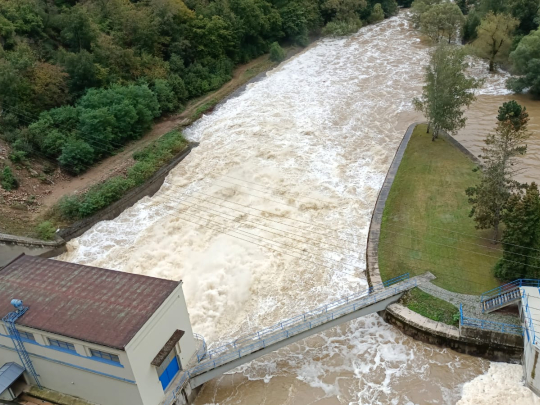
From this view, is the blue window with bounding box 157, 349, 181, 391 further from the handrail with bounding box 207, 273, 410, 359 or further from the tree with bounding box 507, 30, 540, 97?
the tree with bounding box 507, 30, 540, 97

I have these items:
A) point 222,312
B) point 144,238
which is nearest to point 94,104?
point 144,238

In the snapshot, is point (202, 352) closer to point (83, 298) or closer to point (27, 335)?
point (83, 298)

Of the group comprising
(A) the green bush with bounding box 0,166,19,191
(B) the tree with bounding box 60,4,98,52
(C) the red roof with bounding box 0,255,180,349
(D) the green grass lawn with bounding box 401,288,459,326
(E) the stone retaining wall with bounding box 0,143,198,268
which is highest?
(B) the tree with bounding box 60,4,98,52

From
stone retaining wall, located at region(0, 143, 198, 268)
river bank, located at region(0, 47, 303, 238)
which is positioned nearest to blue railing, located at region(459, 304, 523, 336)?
stone retaining wall, located at region(0, 143, 198, 268)

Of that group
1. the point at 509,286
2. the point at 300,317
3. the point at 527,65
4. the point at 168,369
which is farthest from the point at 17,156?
the point at 527,65

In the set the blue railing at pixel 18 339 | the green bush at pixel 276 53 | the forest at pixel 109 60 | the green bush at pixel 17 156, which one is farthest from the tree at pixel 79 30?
the blue railing at pixel 18 339

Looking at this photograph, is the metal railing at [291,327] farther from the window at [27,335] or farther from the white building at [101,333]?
the window at [27,335]
